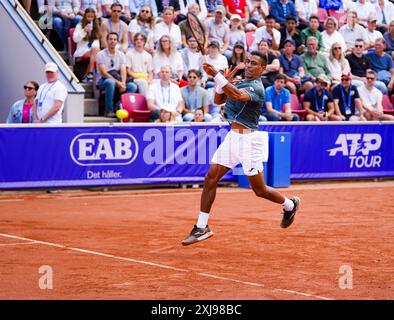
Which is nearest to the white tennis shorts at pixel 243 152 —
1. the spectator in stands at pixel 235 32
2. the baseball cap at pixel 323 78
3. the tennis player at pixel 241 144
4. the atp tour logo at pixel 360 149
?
the tennis player at pixel 241 144

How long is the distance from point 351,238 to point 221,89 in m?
2.60

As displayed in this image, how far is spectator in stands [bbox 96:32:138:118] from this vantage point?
17.3m

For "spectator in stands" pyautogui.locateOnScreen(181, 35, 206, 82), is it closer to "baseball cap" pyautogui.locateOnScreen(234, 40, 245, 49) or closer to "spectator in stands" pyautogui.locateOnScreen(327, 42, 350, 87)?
"baseball cap" pyautogui.locateOnScreen(234, 40, 245, 49)

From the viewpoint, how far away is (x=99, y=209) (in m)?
13.5

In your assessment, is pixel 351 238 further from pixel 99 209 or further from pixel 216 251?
pixel 99 209

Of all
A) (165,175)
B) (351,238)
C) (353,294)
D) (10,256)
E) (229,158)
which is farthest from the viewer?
(165,175)

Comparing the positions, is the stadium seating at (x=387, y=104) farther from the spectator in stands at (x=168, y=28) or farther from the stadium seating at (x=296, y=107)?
the spectator in stands at (x=168, y=28)

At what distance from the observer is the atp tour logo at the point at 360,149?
1820 cm

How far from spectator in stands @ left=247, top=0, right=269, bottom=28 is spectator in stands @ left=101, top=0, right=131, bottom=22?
134 inches

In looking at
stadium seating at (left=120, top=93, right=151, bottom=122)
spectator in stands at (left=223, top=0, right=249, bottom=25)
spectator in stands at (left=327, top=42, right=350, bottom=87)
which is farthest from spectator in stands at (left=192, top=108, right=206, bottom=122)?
spectator in stands at (left=327, top=42, right=350, bottom=87)

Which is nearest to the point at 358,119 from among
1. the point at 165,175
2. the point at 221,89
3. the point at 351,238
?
the point at 165,175

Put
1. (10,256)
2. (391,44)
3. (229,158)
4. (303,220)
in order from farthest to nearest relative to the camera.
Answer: (391,44) < (303,220) < (229,158) < (10,256)

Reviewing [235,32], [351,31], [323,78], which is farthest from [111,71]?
[351,31]

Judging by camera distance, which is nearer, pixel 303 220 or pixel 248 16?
pixel 303 220
